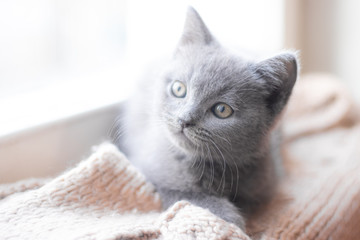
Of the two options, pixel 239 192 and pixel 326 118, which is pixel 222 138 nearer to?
pixel 239 192

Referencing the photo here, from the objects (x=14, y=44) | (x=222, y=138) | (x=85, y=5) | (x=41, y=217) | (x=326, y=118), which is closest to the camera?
(x=41, y=217)

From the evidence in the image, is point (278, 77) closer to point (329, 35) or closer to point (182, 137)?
point (182, 137)

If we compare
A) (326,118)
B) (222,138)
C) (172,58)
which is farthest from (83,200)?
(326,118)

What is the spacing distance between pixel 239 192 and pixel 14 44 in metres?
0.88

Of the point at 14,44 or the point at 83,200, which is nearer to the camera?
the point at 83,200

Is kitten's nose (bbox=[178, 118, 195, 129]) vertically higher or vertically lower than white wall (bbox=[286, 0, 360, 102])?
lower

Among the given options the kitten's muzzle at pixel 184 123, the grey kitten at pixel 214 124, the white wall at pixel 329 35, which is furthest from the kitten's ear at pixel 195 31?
the white wall at pixel 329 35

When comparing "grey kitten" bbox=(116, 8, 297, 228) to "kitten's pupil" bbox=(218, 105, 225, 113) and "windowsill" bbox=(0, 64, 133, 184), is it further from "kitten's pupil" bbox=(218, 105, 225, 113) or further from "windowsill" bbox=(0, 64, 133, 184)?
"windowsill" bbox=(0, 64, 133, 184)

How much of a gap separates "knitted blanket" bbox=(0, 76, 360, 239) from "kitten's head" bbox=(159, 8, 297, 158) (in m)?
0.17

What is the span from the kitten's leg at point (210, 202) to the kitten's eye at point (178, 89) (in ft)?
0.82

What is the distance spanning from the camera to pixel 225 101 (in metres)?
0.94

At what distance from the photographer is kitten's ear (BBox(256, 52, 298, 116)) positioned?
94 cm

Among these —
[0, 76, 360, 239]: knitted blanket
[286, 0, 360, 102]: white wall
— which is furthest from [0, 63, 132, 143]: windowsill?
[286, 0, 360, 102]: white wall

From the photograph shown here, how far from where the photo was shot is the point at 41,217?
32.0 inches
